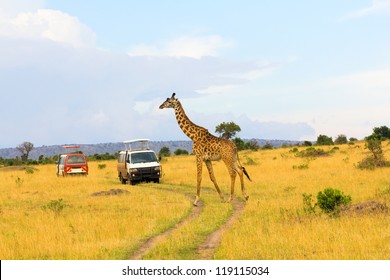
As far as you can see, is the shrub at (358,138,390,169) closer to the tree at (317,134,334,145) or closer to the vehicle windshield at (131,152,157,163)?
the vehicle windshield at (131,152,157,163)

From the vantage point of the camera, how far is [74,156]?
3716 centimetres

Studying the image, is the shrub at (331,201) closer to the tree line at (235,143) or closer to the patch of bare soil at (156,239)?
the patch of bare soil at (156,239)

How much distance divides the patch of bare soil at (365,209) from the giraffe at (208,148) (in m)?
5.23

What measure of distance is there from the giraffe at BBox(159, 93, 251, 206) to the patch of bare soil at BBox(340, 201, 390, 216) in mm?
5226

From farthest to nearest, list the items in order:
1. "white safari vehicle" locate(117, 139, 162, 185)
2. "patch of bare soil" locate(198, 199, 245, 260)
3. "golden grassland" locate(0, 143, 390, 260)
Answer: "white safari vehicle" locate(117, 139, 162, 185) → "golden grassland" locate(0, 143, 390, 260) → "patch of bare soil" locate(198, 199, 245, 260)

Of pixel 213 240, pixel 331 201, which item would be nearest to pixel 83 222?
pixel 213 240

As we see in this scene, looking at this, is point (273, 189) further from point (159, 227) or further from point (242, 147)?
point (242, 147)

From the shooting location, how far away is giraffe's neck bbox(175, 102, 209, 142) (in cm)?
2155

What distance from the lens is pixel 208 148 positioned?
2092 cm

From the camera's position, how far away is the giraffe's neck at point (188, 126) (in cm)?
2155

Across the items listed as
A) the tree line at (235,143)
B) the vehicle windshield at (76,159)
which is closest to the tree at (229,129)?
the tree line at (235,143)

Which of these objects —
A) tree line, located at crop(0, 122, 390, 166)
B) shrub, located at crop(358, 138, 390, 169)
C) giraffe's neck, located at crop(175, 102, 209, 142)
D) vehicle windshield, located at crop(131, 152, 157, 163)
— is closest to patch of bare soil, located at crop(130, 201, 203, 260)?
giraffe's neck, located at crop(175, 102, 209, 142)

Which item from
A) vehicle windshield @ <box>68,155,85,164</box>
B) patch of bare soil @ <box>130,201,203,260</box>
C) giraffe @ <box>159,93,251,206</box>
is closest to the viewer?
patch of bare soil @ <box>130,201,203,260</box>
